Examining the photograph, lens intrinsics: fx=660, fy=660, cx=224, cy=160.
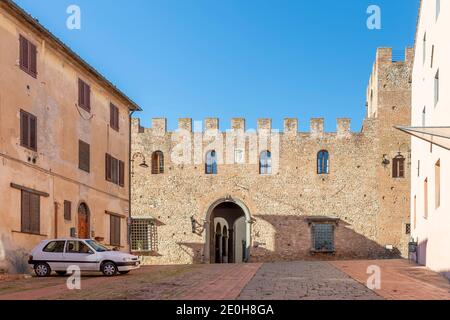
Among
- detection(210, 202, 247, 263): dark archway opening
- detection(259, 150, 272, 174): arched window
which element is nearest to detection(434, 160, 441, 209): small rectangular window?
detection(259, 150, 272, 174): arched window

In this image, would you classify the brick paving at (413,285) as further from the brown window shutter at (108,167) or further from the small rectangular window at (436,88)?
the brown window shutter at (108,167)

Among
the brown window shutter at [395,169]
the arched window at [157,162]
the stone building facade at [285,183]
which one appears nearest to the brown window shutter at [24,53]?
the stone building facade at [285,183]

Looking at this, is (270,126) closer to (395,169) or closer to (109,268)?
(395,169)

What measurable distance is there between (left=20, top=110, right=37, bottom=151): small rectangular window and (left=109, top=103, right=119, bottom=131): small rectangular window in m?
7.19

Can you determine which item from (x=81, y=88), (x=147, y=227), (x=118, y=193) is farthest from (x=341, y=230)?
(x=81, y=88)

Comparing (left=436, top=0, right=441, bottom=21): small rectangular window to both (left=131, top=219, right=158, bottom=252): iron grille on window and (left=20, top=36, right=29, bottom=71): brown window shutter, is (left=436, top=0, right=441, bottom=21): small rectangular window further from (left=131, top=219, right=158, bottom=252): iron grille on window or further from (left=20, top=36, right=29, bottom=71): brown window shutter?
(left=131, top=219, right=158, bottom=252): iron grille on window

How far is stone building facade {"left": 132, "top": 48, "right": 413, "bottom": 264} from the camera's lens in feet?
119

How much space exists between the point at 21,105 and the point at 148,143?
18259mm

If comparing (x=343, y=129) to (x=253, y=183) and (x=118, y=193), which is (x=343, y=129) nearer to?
(x=253, y=183)

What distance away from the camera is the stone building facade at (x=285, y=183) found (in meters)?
36.2

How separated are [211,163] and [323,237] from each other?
7.50 meters

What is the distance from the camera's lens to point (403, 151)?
36156mm

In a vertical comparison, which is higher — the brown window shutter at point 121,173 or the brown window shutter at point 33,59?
the brown window shutter at point 33,59

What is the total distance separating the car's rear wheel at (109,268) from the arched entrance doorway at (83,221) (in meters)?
5.09
